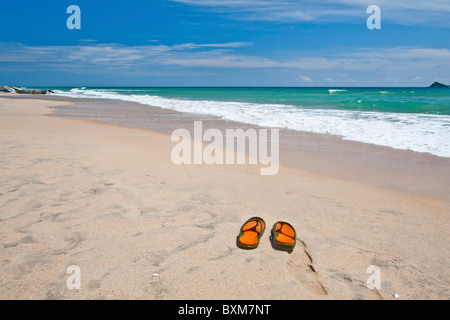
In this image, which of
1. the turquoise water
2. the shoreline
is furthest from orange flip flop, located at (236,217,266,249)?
the turquoise water

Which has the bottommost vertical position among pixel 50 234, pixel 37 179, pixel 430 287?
pixel 430 287

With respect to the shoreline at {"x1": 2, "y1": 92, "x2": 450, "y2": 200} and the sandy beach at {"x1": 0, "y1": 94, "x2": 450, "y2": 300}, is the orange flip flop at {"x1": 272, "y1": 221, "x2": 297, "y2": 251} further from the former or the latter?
the shoreline at {"x1": 2, "y1": 92, "x2": 450, "y2": 200}

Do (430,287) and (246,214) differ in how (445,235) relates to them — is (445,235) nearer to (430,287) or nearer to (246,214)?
(430,287)

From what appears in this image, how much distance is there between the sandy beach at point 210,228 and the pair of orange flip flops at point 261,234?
0.26ft

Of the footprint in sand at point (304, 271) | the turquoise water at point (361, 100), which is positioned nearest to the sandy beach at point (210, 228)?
the footprint in sand at point (304, 271)

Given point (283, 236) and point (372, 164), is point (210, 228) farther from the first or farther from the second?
point (372, 164)

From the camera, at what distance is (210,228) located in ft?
10.2

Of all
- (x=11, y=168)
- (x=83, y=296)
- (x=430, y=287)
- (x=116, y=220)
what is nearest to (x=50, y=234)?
(x=116, y=220)

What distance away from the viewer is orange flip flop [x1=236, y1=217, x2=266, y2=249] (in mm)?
2756

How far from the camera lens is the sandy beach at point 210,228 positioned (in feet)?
7.42

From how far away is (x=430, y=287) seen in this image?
2291 millimetres

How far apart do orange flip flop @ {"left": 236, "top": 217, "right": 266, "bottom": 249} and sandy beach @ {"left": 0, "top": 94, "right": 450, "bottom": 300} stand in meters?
0.07

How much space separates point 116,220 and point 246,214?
1422 millimetres

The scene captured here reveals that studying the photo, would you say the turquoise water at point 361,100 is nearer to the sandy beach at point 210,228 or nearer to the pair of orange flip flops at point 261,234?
the sandy beach at point 210,228
